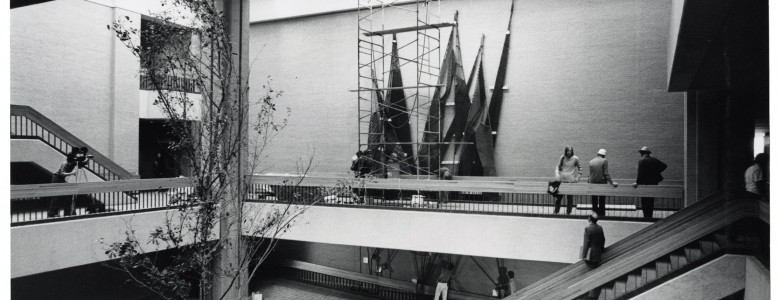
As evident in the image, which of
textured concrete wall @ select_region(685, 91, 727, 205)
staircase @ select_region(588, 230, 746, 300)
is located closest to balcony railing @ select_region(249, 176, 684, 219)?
textured concrete wall @ select_region(685, 91, 727, 205)

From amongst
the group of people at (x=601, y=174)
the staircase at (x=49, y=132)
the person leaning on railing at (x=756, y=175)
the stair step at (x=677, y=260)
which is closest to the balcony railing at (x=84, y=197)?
the staircase at (x=49, y=132)

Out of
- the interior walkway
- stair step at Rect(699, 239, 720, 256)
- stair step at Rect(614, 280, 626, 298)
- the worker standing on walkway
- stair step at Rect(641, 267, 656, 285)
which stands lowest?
the interior walkway

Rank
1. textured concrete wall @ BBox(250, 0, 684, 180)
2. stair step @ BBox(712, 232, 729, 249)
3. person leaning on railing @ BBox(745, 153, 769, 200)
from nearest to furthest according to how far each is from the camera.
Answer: stair step @ BBox(712, 232, 729, 249) < person leaning on railing @ BBox(745, 153, 769, 200) < textured concrete wall @ BBox(250, 0, 684, 180)

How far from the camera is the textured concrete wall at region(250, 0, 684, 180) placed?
15477 mm

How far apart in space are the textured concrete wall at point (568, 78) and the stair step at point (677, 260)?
8.55 meters

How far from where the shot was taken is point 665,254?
770 centimetres

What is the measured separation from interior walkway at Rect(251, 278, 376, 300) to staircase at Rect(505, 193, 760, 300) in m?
10.1

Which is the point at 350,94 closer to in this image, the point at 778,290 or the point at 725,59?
the point at 725,59

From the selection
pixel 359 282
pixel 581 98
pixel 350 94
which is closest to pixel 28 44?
pixel 350 94

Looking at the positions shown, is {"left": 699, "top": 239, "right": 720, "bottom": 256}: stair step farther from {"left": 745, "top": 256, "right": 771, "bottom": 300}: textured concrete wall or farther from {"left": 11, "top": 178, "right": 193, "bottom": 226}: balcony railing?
{"left": 11, "top": 178, "right": 193, "bottom": 226}: balcony railing

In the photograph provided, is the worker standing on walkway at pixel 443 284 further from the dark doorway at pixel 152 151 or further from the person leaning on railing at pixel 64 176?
the dark doorway at pixel 152 151

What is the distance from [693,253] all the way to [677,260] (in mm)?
217

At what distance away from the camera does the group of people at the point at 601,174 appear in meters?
→ 11.7

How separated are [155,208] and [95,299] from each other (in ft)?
18.4
